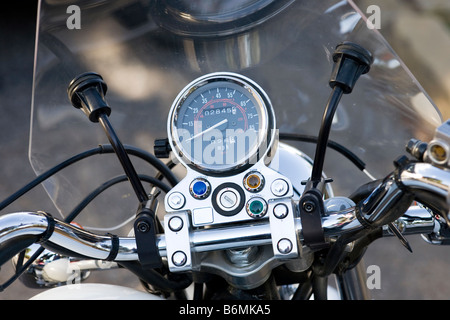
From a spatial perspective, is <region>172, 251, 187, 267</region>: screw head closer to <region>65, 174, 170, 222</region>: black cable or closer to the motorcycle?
the motorcycle

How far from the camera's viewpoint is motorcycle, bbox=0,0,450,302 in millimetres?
1012

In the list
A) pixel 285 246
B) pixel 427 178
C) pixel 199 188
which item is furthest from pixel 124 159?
pixel 427 178

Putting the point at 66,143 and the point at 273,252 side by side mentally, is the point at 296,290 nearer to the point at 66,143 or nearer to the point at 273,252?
the point at 273,252

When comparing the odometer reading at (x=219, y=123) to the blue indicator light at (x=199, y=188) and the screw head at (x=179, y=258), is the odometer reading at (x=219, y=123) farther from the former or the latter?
the screw head at (x=179, y=258)

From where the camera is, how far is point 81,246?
1.04m

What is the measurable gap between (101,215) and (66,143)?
174 mm

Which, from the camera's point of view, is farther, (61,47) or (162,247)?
(61,47)

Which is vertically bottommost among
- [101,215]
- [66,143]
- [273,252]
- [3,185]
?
[273,252]

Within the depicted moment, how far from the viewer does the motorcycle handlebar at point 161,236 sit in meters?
0.90

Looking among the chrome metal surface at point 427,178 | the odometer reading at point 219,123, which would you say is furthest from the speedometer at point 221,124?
the chrome metal surface at point 427,178

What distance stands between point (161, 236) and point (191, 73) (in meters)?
0.40

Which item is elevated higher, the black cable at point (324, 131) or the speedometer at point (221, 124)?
the speedometer at point (221, 124)

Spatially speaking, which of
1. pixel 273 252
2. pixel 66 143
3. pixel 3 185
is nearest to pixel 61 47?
pixel 66 143

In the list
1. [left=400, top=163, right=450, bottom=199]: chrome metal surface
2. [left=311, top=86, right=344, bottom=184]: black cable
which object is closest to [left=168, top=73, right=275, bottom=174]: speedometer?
[left=311, top=86, right=344, bottom=184]: black cable
